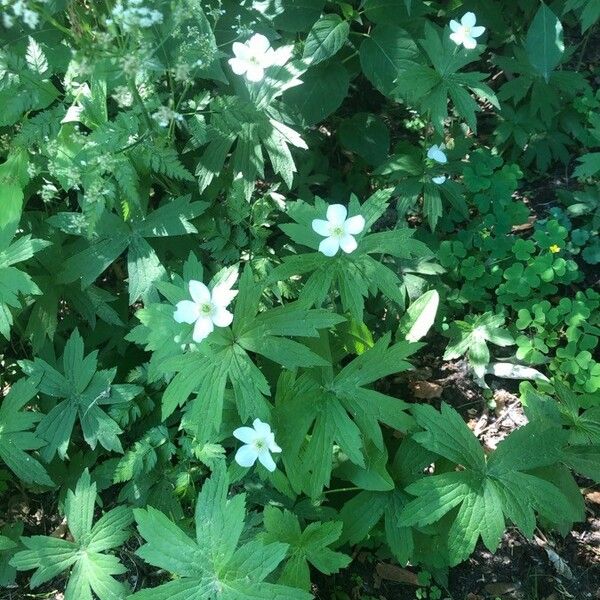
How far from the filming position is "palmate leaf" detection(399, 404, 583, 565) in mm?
2148

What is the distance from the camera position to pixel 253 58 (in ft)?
7.72

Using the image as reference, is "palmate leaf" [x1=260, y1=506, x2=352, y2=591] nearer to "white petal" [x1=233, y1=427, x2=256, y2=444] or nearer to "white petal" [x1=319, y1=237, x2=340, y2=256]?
"white petal" [x1=233, y1=427, x2=256, y2=444]

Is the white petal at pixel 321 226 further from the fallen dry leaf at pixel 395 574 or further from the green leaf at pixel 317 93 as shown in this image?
the fallen dry leaf at pixel 395 574

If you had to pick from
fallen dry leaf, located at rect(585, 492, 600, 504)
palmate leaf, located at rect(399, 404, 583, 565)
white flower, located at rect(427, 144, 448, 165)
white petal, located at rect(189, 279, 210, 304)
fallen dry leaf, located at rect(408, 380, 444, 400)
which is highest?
white petal, located at rect(189, 279, 210, 304)

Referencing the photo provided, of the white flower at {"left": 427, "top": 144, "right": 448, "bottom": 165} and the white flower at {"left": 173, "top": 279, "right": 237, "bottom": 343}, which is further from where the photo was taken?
the white flower at {"left": 427, "top": 144, "right": 448, "bottom": 165}

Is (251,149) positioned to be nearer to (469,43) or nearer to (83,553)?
(469,43)

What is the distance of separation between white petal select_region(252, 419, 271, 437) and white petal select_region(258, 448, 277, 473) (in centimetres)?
6

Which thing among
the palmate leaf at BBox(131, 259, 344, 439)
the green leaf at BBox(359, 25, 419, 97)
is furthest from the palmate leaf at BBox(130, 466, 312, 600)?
the green leaf at BBox(359, 25, 419, 97)

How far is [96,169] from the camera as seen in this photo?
84.3 inches

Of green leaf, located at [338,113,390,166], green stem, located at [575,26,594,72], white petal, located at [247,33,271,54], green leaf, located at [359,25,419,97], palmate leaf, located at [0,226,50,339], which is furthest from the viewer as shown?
green stem, located at [575,26,594,72]

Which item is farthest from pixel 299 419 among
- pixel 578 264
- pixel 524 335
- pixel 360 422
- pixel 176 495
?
pixel 578 264

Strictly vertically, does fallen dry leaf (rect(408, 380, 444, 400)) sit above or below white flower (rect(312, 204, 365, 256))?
below

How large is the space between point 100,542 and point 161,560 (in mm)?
497

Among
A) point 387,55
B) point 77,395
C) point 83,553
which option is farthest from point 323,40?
point 83,553
